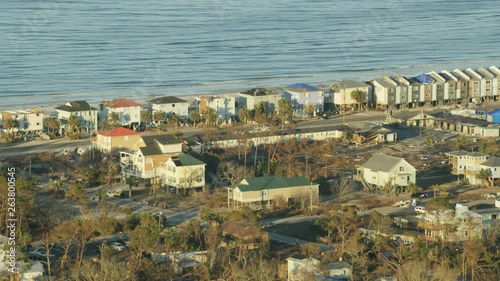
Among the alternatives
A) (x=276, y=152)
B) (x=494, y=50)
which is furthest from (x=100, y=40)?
(x=276, y=152)

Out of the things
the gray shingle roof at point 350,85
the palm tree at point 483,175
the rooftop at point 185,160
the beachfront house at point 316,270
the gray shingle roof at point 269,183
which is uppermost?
the gray shingle roof at point 350,85

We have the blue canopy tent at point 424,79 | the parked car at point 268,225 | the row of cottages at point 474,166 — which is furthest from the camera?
the blue canopy tent at point 424,79

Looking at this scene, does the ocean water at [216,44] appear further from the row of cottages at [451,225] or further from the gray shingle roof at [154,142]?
the row of cottages at [451,225]

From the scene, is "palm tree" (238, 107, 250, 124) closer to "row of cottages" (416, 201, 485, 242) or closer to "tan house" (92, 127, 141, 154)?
"tan house" (92, 127, 141, 154)

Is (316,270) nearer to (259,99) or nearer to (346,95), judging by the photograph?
(259,99)

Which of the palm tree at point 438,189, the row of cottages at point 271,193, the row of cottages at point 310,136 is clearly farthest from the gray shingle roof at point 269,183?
the row of cottages at point 310,136

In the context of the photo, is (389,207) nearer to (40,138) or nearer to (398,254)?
(398,254)

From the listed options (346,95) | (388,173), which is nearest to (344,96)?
(346,95)
